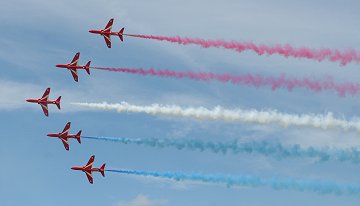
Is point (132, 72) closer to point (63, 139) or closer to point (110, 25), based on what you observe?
point (110, 25)

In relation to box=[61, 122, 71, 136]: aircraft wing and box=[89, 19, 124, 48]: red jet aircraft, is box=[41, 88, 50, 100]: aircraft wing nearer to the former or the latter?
box=[61, 122, 71, 136]: aircraft wing

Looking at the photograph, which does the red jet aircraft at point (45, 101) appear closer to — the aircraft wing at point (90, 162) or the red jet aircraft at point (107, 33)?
the aircraft wing at point (90, 162)

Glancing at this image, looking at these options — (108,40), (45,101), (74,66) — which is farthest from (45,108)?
(108,40)

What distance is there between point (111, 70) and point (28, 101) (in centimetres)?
4912

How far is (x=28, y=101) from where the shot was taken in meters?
195

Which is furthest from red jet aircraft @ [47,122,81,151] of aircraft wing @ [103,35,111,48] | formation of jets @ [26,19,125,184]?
aircraft wing @ [103,35,111,48]

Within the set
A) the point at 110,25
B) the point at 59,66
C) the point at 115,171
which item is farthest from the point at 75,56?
the point at 115,171

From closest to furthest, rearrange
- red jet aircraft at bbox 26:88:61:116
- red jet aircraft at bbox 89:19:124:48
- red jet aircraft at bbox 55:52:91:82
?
red jet aircraft at bbox 89:19:124:48, red jet aircraft at bbox 55:52:91:82, red jet aircraft at bbox 26:88:61:116

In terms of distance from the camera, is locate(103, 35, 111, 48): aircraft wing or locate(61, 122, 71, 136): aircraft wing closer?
locate(103, 35, 111, 48): aircraft wing

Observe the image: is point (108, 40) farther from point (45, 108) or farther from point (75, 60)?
point (45, 108)

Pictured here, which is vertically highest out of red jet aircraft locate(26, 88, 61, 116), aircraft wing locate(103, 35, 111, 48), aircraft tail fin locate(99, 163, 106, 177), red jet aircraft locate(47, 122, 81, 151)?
aircraft wing locate(103, 35, 111, 48)

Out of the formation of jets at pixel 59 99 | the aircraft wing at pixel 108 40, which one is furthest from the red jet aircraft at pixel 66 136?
the aircraft wing at pixel 108 40

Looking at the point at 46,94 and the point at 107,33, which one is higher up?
the point at 107,33

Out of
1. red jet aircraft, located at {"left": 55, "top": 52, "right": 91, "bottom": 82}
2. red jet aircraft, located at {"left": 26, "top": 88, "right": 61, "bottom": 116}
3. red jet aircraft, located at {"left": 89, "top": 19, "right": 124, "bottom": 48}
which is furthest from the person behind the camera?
red jet aircraft, located at {"left": 26, "top": 88, "right": 61, "bottom": 116}
